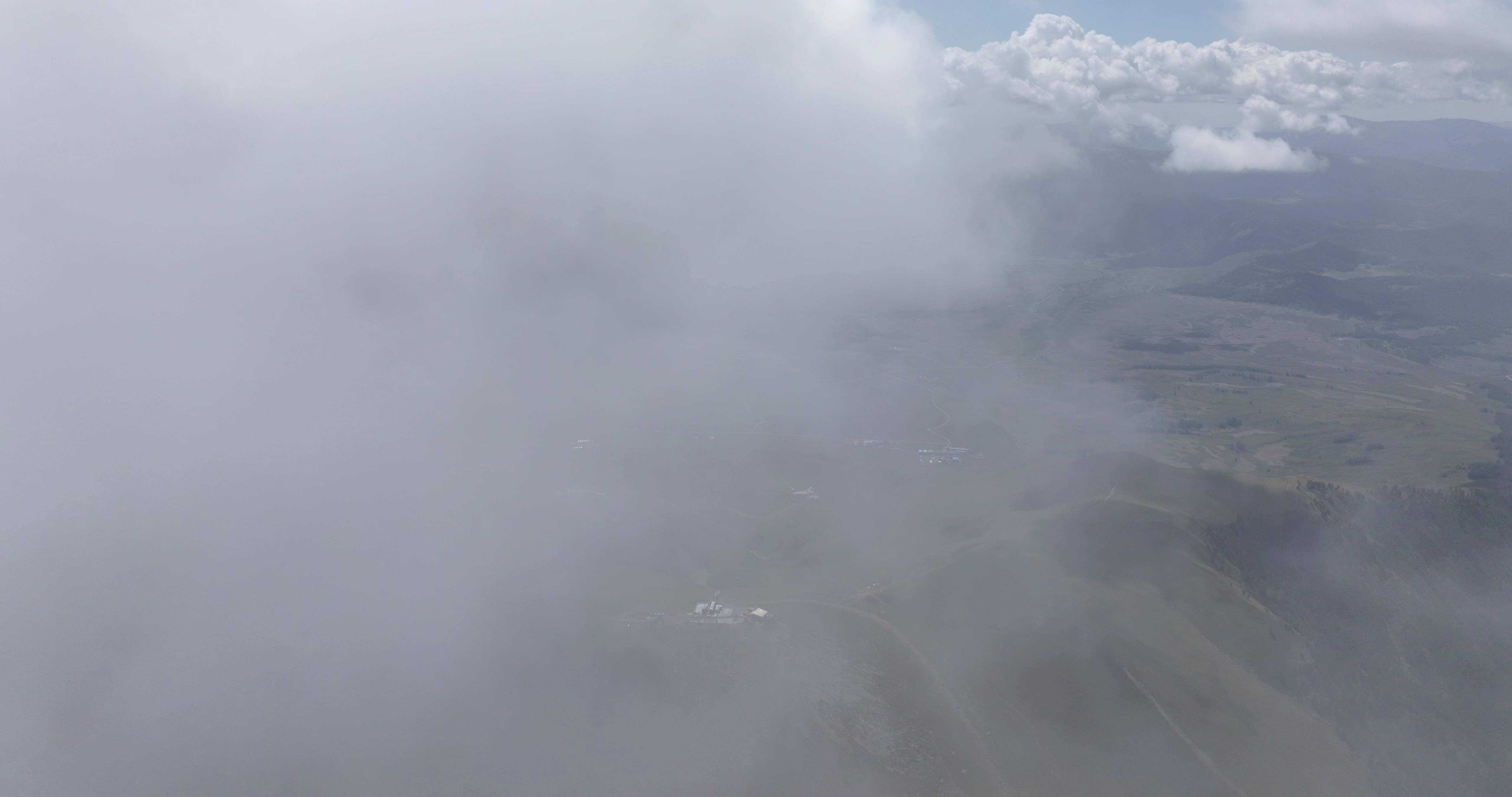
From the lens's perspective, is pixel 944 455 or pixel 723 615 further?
pixel 944 455

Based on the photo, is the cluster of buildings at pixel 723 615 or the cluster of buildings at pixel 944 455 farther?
the cluster of buildings at pixel 944 455

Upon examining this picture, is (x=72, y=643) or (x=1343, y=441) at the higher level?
(x=72, y=643)

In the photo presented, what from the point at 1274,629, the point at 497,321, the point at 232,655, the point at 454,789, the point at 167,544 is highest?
the point at 497,321

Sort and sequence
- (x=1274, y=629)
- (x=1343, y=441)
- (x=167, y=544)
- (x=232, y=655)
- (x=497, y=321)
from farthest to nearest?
(x=497, y=321), (x=1343, y=441), (x=167, y=544), (x=1274, y=629), (x=232, y=655)

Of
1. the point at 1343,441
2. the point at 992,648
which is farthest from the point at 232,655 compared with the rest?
the point at 1343,441

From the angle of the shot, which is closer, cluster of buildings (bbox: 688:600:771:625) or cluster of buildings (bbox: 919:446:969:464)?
cluster of buildings (bbox: 688:600:771:625)

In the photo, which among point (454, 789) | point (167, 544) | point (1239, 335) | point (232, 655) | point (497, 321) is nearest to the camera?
point (454, 789)

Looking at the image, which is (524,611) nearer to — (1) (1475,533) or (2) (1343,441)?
(1) (1475,533)

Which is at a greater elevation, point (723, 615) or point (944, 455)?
point (944, 455)

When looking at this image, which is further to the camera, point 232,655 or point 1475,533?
point 1475,533

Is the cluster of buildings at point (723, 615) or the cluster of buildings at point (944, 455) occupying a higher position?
the cluster of buildings at point (944, 455)

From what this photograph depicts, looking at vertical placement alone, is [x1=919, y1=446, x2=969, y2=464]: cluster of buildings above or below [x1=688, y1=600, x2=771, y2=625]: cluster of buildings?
above
